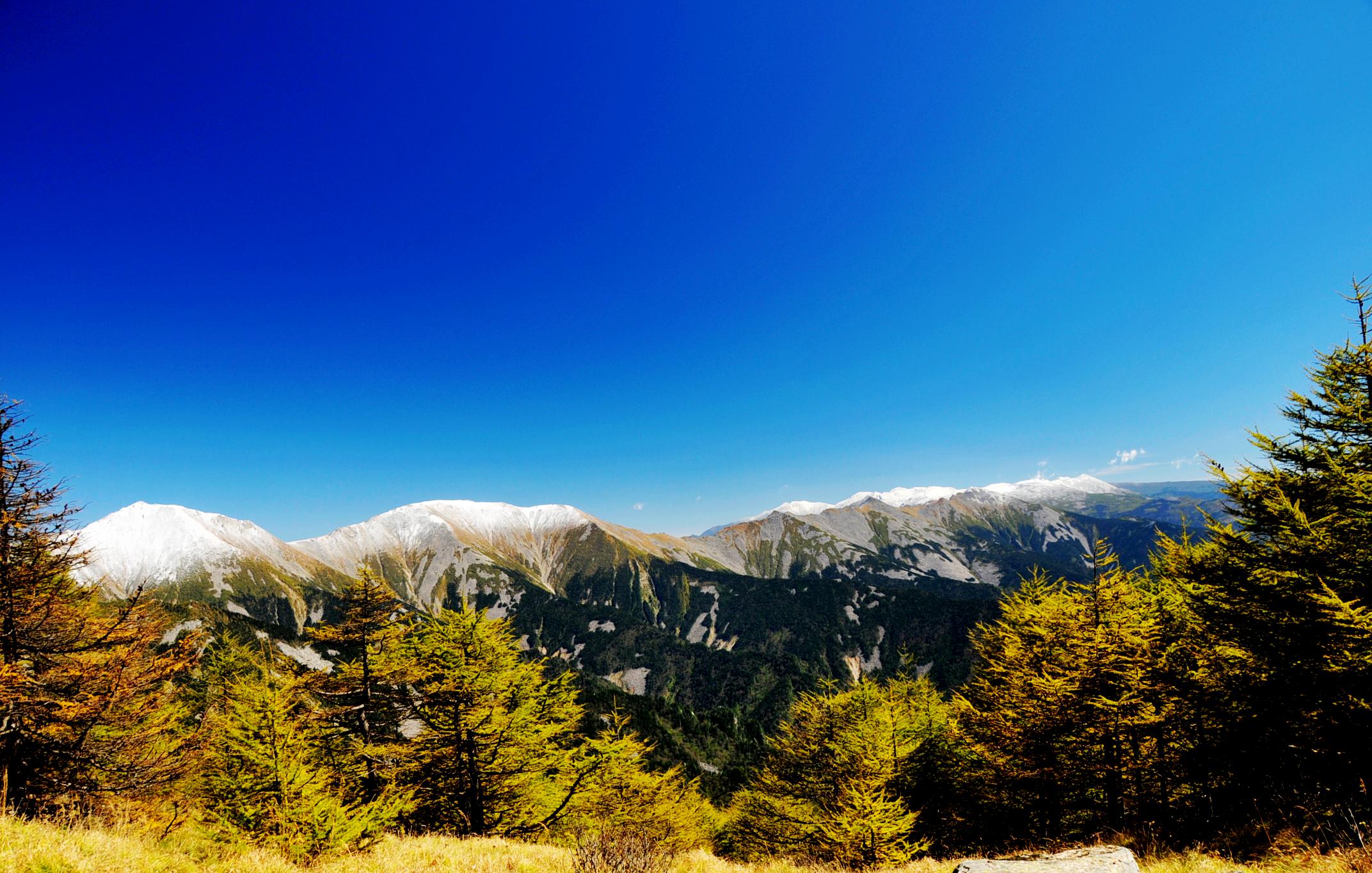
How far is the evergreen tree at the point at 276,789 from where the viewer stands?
10.9 meters

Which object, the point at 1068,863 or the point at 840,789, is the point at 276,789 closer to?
the point at 1068,863

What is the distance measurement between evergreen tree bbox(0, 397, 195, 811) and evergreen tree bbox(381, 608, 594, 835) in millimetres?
6608

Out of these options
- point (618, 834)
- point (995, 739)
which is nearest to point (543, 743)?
point (618, 834)

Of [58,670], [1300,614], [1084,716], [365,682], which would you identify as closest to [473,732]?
[365,682]

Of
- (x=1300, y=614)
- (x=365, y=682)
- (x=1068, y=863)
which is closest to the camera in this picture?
(x=1068, y=863)

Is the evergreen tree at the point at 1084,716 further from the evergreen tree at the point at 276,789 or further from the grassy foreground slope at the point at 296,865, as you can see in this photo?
the evergreen tree at the point at 276,789

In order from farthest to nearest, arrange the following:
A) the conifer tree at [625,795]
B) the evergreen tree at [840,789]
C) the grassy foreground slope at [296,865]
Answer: the conifer tree at [625,795] → the evergreen tree at [840,789] → the grassy foreground slope at [296,865]

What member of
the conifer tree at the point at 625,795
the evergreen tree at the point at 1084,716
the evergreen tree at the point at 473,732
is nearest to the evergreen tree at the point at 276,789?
the evergreen tree at the point at 473,732

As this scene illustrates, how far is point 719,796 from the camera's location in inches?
3541

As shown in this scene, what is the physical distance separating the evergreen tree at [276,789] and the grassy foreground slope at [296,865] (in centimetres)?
50

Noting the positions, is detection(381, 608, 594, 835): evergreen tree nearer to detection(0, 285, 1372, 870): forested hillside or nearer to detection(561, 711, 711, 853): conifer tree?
detection(0, 285, 1372, 870): forested hillside

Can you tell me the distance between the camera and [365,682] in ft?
61.7

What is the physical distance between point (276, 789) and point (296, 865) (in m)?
3.57

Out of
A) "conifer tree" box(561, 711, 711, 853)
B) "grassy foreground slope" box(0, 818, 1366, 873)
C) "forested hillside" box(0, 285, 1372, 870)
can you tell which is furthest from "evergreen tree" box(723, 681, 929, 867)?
"grassy foreground slope" box(0, 818, 1366, 873)
